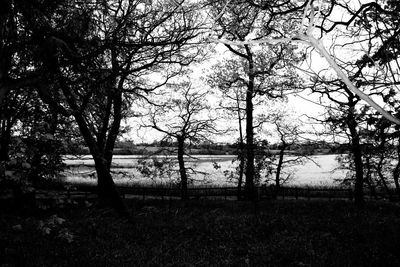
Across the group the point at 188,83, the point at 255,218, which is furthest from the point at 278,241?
the point at 188,83

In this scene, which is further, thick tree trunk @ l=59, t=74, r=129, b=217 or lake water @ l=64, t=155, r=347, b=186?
lake water @ l=64, t=155, r=347, b=186

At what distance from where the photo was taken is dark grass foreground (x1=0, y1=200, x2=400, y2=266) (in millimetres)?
8117

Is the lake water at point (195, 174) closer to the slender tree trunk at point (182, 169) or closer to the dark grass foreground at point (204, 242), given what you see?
the slender tree trunk at point (182, 169)

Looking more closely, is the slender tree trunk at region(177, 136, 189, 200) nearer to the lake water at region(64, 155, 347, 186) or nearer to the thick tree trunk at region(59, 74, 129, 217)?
the lake water at region(64, 155, 347, 186)

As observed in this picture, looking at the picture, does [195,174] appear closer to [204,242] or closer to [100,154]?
[204,242]

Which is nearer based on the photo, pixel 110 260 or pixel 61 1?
pixel 61 1

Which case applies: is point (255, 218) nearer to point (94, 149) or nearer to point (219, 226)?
point (219, 226)

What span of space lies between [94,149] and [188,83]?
64.0 ft

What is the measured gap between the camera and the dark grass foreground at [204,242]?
26.6 ft

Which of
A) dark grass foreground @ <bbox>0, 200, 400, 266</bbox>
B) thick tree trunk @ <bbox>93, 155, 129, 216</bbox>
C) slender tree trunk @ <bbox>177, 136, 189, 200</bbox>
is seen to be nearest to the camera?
dark grass foreground @ <bbox>0, 200, 400, 266</bbox>

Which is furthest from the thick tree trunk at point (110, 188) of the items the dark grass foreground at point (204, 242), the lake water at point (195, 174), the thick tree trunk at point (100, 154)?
the dark grass foreground at point (204, 242)

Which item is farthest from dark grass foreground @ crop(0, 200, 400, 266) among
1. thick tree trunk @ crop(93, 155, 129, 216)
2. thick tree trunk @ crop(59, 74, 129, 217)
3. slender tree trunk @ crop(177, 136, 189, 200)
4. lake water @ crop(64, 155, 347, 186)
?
slender tree trunk @ crop(177, 136, 189, 200)

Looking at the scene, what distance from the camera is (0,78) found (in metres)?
4.78

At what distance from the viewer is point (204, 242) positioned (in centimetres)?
1039
